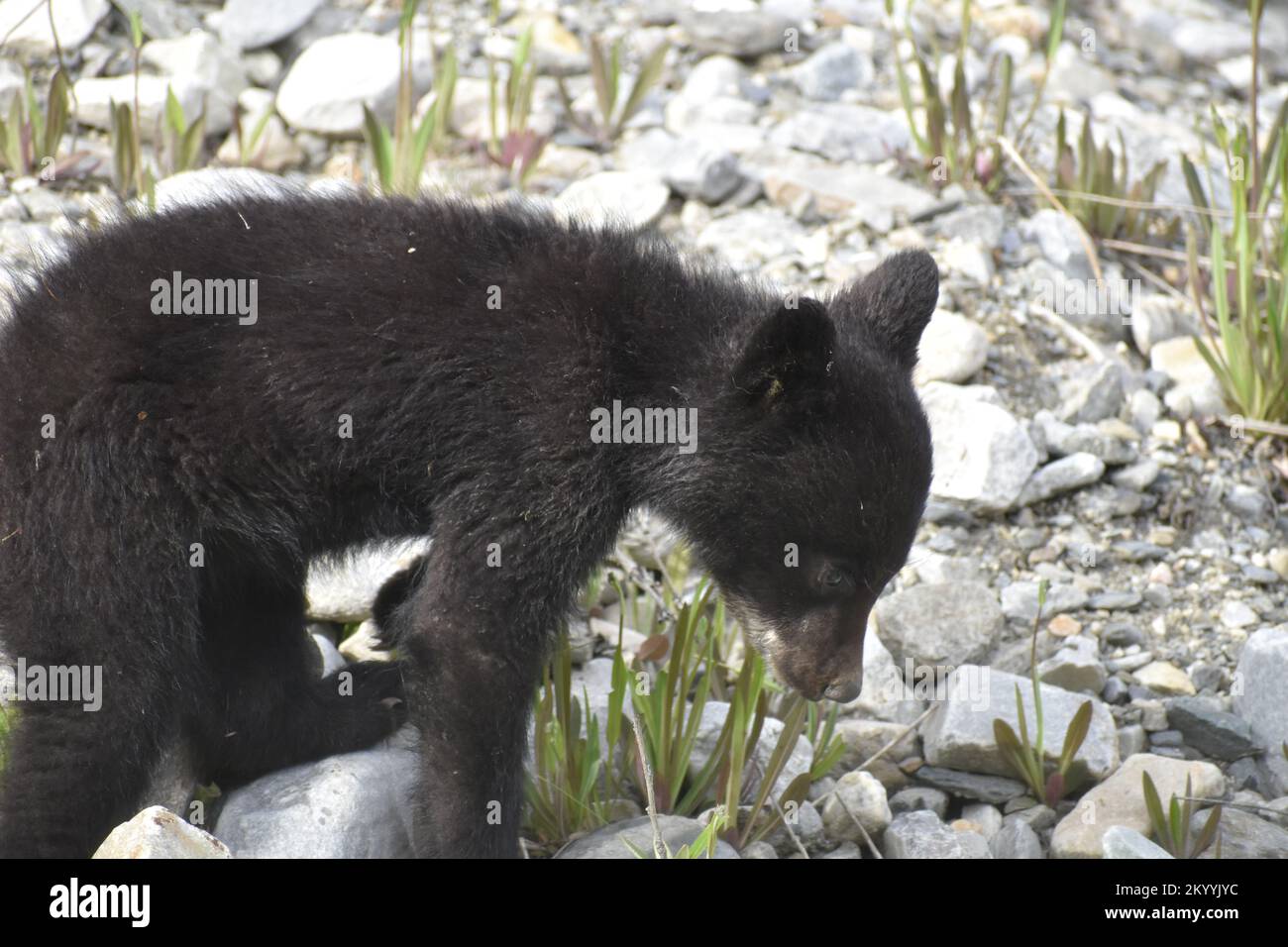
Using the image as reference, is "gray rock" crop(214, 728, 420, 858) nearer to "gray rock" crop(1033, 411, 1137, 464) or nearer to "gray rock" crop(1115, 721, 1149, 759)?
"gray rock" crop(1115, 721, 1149, 759)

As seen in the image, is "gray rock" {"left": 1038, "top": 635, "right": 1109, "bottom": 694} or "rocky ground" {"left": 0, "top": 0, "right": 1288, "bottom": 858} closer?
"rocky ground" {"left": 0, "top": 0, "right": 1288, "bottom": 858}

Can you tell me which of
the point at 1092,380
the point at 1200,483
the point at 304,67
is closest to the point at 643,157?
the point at 304,67

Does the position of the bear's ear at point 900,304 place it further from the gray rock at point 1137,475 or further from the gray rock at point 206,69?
the gray rock at point 206,69

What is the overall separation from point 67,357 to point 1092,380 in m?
5.24

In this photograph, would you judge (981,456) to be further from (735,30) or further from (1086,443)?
(735,30)

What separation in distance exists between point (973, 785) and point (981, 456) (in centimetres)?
188

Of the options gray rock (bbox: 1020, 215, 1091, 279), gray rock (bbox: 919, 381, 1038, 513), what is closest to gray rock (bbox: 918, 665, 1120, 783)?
gray rock (bbox: 919, 381, 1038, 513)

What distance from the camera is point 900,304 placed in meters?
5.47

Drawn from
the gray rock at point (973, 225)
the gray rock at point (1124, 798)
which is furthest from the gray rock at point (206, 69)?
the gray rock at point (1124, 798)

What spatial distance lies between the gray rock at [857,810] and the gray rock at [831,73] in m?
5.67

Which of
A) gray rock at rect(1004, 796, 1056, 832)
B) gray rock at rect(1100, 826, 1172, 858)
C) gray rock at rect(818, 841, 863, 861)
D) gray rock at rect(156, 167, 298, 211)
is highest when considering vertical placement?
gray rock at rect(156, 167, 298, 211)

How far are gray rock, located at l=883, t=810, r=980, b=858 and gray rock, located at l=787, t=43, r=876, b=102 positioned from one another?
5806mm

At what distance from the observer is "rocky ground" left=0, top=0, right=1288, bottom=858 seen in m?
5.87

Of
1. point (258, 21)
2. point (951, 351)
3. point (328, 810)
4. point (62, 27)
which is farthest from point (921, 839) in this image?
point (62, 27)
